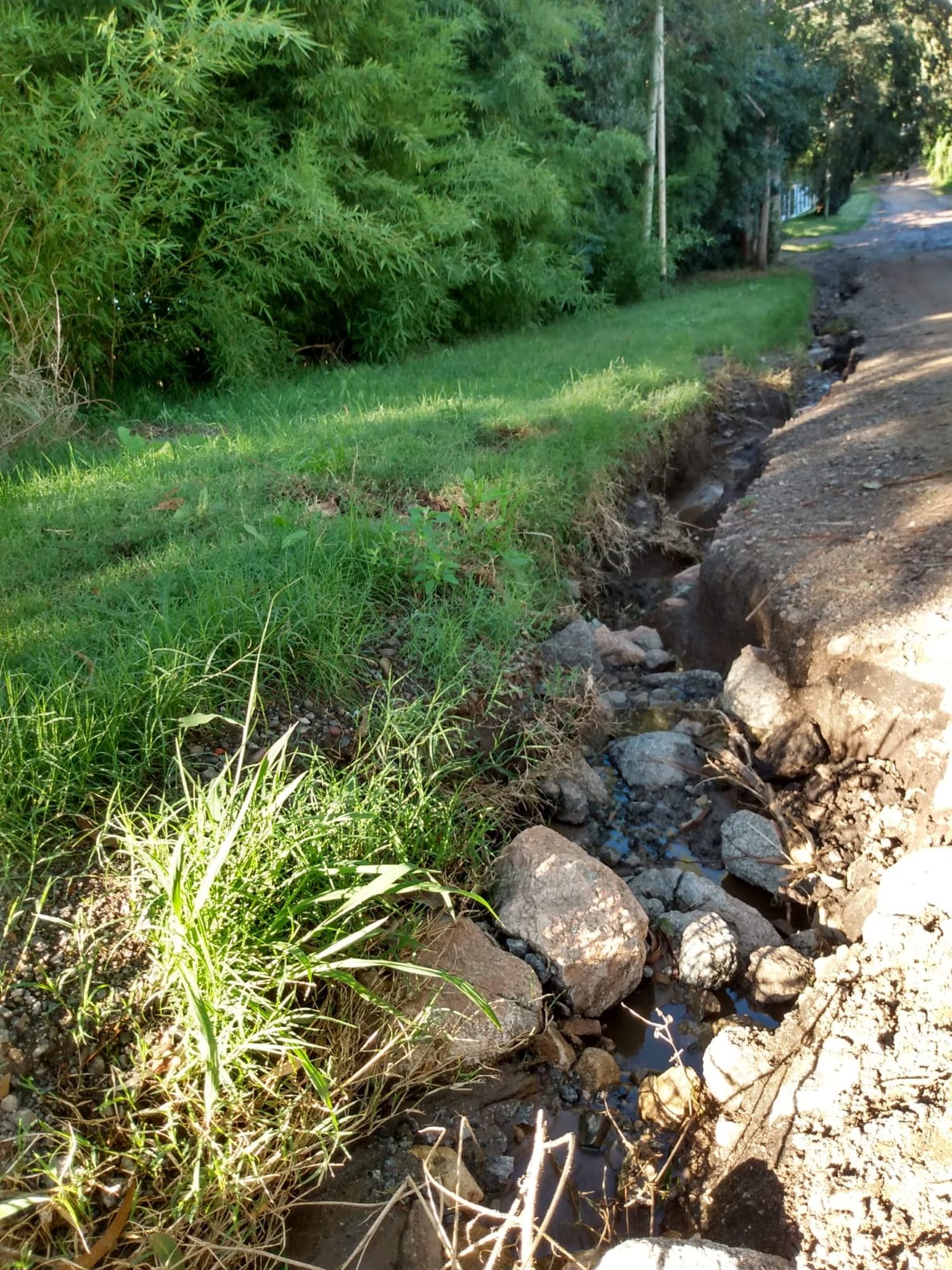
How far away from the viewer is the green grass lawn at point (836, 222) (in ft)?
77.7

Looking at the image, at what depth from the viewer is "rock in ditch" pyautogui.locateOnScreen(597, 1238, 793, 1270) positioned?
1603 mm

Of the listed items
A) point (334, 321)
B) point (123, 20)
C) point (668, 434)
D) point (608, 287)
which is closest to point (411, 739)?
point (668, 434)

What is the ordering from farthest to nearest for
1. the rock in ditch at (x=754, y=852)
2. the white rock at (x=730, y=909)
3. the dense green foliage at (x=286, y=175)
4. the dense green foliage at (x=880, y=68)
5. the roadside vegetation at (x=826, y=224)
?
the roadside vegetation at (x=826, y=224), the dense green foliage at (x=880, y=68), the dense green foliage at (x=286, y=175), the rock in ditch at (x=754, y=852), the white rock at (x=730, y=909)

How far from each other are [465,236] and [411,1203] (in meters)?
7.55

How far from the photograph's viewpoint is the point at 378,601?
3.58m

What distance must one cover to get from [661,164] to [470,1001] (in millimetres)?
12010

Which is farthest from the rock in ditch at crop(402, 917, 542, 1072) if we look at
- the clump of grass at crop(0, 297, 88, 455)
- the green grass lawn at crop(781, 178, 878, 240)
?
the green grass lawn at crop(781, 178, 878, 240)

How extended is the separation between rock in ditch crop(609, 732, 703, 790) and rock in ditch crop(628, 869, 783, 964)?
1.72ft

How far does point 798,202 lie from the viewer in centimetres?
3184

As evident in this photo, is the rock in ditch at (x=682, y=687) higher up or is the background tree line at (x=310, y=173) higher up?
the background tree line at (x=310, y=173)

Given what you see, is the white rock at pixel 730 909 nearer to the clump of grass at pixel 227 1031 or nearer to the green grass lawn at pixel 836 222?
the clump of grass at pixel 227 1031

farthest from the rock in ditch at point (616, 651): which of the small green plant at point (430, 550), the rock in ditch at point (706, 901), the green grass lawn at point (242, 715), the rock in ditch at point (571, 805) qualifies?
the rock in ditch at point (706, 901)

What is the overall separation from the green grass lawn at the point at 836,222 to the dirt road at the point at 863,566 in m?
16.2

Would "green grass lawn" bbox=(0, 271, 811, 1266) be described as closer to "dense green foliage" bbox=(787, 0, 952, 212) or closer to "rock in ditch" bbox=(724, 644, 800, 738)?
"rock in ditch" bbox=(724, 644, 800, 738)
